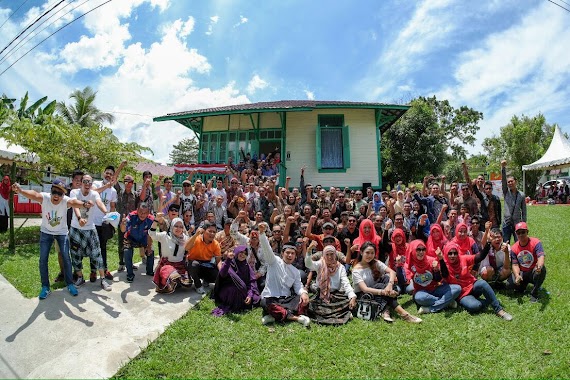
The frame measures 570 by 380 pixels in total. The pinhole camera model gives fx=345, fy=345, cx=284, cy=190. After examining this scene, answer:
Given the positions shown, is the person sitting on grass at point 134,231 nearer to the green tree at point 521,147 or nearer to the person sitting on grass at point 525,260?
the person sitting on grass at point 525,260

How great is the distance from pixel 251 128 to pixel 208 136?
2003 millimetres

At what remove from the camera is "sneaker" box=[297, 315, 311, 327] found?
15.7 ft

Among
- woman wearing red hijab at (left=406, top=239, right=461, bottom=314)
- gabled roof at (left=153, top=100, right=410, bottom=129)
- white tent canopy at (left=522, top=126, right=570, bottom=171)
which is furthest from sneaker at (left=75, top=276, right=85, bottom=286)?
white tent canopy at (left=522, top=126, right=570, bottom=171)

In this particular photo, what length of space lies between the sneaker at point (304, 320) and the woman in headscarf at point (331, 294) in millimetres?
163

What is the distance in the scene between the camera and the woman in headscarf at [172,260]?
573cm

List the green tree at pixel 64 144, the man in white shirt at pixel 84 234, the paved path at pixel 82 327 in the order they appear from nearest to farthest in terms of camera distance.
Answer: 1. the paved path at pixel 82 327
2. the man in white shirt at pixel 84 234
3. the green tree at pixel 64 144

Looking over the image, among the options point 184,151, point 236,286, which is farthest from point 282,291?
point 184,151

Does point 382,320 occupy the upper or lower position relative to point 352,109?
lower

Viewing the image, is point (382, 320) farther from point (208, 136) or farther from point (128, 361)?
point (208, 136)

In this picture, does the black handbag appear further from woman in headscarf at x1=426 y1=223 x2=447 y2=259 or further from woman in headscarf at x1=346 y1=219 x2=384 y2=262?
woman in headscarf at x1=426 y1=223 x2=447 y2=259

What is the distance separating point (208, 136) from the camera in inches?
586

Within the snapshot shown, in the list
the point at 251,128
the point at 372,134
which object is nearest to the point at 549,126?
the point at 372,134

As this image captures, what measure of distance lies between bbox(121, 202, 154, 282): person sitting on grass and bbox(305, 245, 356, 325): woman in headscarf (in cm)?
304

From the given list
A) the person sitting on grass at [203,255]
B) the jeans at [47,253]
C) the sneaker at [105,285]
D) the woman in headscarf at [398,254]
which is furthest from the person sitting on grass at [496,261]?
the jeans at [47,253]
